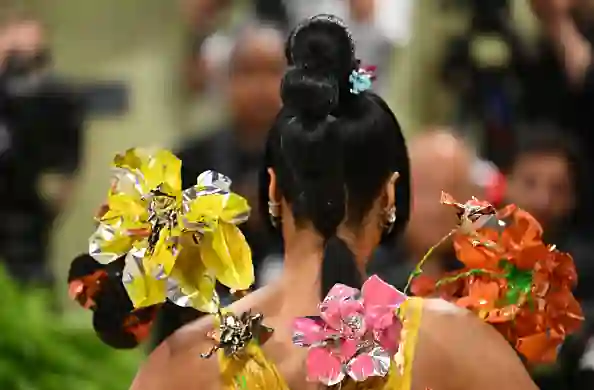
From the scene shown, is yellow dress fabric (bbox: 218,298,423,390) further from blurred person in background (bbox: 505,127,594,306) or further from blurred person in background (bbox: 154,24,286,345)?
blurred person in background (bbox: 505,127,594,306)

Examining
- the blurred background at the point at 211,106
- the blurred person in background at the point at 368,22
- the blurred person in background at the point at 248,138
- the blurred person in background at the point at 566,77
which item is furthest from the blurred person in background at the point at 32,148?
the blurred person in background at the point at 566,77

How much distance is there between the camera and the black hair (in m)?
0.72

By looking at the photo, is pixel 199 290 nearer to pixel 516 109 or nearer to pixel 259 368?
pixel 259 368

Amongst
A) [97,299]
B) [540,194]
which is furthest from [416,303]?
[540,194]

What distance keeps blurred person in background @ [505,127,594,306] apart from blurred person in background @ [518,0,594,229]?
26 mm

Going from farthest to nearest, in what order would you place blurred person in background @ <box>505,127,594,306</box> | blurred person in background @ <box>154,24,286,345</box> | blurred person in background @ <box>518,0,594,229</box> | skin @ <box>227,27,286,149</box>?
blurred person in background @ <box>518,0,594,229</box> → blurred person in background @ <box>505,127,594,306</box> → skin @ <box>227,27,286,149</box> → blurred person in background @ <box>154,24,286,345</box>

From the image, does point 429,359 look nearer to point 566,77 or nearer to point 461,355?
point 461,355

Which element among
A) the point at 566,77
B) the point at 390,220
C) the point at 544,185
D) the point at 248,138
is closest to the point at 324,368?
the point at 390,220

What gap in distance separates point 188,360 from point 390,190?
21cm

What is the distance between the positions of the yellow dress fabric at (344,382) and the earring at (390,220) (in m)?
0.07

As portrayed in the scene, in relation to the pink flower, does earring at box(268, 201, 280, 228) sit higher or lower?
higher

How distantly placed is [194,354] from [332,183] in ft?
0.56

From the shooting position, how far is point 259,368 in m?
0.71

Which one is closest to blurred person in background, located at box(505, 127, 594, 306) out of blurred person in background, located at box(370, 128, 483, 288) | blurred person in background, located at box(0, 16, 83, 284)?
blurred person in background, located at box(370, 128, 483, 288)
